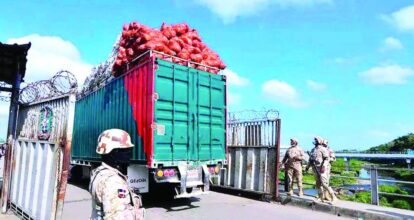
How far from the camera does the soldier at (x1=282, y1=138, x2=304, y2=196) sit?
33.5 feet

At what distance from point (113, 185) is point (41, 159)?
3644 millimetres

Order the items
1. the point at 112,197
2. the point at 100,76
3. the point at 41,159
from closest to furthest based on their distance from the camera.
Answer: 1. the point at 112,197
2. the point at 41,159
3. the point at 100,76

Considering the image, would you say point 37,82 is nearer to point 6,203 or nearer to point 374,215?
point 6,203

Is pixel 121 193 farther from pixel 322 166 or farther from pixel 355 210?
pixel 322 166

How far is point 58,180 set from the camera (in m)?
5.03

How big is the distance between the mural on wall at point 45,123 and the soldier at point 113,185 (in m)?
3.46

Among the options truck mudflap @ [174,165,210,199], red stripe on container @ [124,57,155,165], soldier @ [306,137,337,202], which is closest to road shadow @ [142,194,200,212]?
truck mudflap @ [174,165,210,199]

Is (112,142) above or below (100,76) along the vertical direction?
below

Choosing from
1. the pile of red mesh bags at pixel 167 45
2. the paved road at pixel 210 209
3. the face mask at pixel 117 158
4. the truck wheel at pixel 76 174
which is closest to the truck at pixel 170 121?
the pile of red mesh bags at pixel 167 45

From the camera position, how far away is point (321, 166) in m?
9.05

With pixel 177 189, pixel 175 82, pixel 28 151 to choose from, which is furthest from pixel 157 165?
pixel 28 151

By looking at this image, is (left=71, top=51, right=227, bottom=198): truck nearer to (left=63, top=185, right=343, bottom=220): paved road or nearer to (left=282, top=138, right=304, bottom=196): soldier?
(left=63, top=185, right=343, bottom=220): paved road

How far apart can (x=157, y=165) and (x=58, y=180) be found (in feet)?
10.5

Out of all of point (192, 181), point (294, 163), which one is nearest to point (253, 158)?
point (294, 163)
